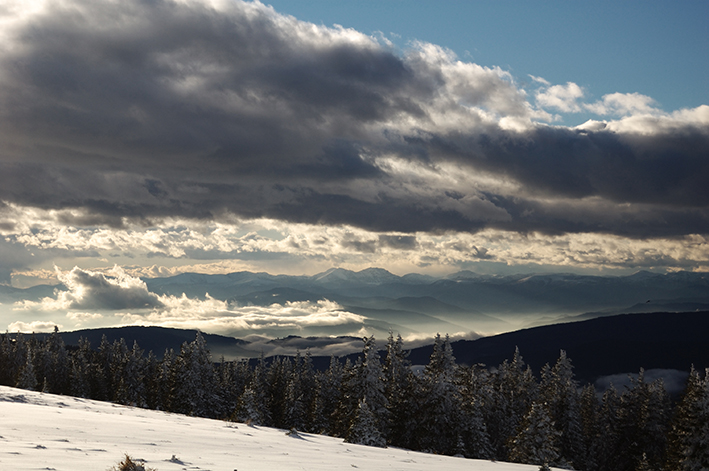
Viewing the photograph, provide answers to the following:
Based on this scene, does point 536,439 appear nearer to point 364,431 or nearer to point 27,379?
point 364,431

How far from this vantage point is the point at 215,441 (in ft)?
45.1

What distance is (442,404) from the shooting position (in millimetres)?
50594

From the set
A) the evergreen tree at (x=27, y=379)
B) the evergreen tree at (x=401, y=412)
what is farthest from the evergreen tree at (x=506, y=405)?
the evergreen tree at (x=27, y=379)

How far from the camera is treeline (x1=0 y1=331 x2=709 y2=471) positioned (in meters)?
43.8

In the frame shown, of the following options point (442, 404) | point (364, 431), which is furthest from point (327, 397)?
point (364, 431)

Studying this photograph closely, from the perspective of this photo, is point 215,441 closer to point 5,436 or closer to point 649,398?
point 5,436

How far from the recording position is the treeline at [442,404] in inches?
1725

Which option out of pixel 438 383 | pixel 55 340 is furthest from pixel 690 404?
pixel 55 340

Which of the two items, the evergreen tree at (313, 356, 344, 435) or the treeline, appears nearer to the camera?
the treeline

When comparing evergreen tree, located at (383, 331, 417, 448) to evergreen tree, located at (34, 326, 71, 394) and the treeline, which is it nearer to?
the treeline

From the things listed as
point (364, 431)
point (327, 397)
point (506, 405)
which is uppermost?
point (364, 431)

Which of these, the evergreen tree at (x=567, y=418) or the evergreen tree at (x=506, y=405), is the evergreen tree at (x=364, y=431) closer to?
the evergreen tree at (x=506, y=405)

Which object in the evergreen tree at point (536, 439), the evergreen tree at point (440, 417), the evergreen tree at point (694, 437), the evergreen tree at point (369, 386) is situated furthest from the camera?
the evergreen tree at point (440, 417)

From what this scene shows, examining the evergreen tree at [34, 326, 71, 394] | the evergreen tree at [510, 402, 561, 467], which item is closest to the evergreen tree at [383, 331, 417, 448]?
the evergreen tree at [510, 402, 561, 467]
